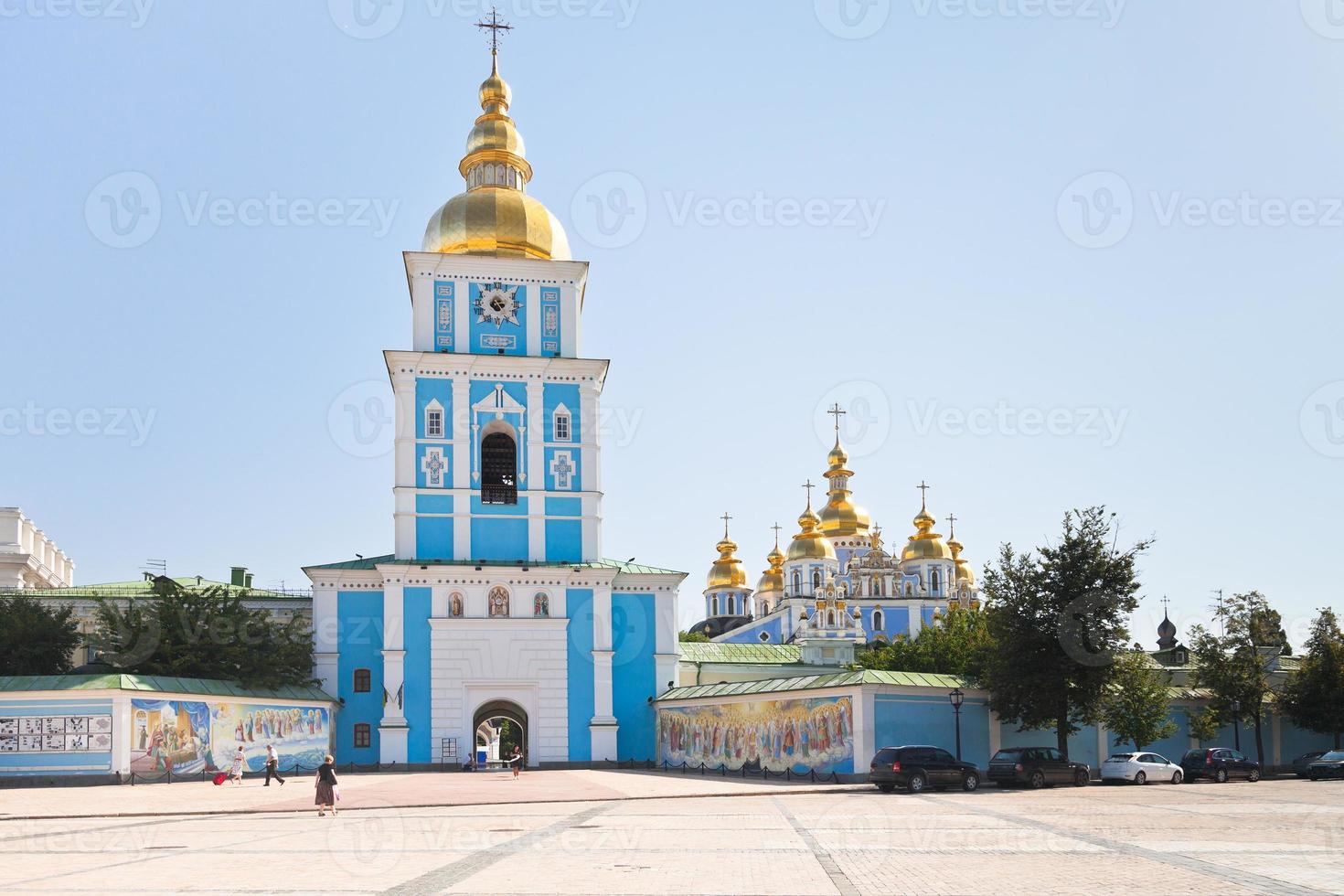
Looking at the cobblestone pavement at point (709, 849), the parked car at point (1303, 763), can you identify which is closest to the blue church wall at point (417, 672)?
the cobblestone pavement at point (709, 849)

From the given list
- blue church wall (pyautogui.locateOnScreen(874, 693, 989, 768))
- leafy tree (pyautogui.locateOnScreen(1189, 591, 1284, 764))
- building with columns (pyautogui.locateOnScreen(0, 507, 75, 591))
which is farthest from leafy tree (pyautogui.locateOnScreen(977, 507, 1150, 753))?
building with columns (pyautogui.locateOnScreen(0, 507, 75, 591))

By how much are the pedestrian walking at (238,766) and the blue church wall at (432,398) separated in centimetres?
1159

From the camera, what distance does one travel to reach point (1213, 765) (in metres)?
36.7

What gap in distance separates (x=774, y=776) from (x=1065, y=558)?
10.1 m

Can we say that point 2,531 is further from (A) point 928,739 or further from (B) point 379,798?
(A) point 928,739

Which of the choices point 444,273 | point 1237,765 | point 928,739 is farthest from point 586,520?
point 1237,765

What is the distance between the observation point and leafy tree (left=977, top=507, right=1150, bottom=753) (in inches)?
1405

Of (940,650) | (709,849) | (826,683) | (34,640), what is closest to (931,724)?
(826,683)

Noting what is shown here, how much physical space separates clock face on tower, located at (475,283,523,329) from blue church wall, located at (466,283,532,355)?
0.20 ft

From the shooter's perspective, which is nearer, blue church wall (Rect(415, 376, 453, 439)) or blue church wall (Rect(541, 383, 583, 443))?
blue church wall (Rect(415, 376, 453, 439))

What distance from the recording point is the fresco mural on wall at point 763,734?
116 ft

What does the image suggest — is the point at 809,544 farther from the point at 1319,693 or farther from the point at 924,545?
the point at 1319,693

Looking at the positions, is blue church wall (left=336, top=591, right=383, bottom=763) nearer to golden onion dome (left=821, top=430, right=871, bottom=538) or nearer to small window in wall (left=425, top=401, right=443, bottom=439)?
small window in wall (left=425, top=401, right=443, bottom=439)

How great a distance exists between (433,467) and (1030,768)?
70.0 ft
